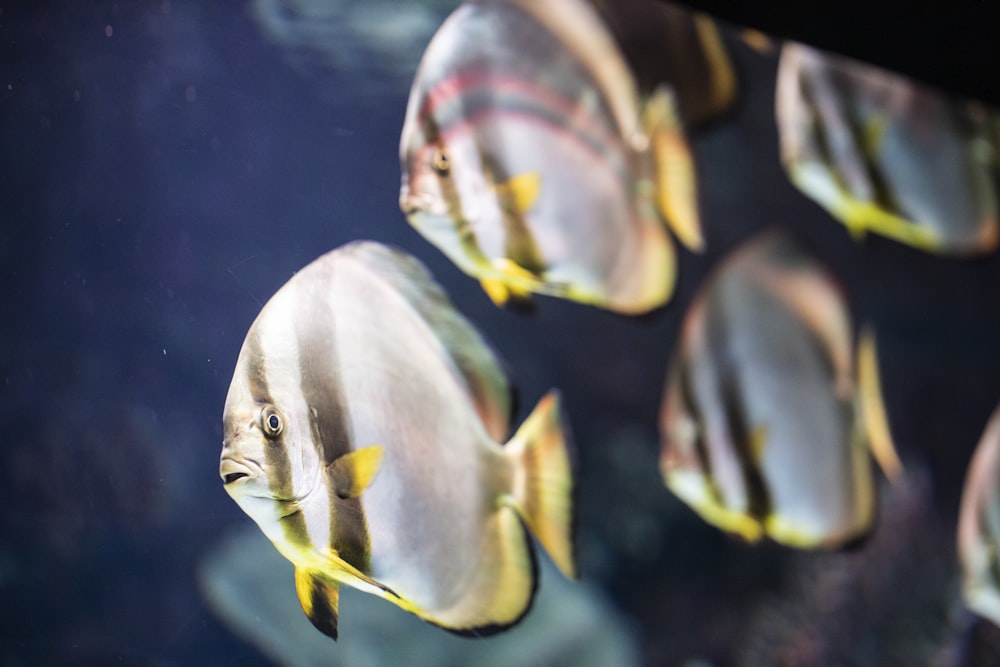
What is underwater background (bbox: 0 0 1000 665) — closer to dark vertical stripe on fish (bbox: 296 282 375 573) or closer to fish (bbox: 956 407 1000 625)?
dark vertical stripe on fish (bbox: 296 282 375 573)

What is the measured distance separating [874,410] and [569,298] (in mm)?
970

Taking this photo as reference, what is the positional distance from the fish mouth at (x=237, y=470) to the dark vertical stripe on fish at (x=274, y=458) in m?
0.02

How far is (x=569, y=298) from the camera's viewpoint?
182 cm

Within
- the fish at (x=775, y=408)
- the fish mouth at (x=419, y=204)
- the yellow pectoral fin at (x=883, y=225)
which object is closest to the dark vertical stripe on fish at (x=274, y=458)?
the fish mouth at (x=419, y=204)

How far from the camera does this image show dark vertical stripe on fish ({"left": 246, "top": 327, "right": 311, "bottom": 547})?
1.33 m

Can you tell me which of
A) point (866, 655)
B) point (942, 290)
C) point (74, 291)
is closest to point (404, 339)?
point (74, 291)

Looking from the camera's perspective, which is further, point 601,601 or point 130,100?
point 601,601

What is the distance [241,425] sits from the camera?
134 centimetres

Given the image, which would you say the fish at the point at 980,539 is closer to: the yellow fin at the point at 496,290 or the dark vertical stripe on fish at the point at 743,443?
the dark vertical stripe on fish at the point at 743,443

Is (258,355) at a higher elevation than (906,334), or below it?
higher

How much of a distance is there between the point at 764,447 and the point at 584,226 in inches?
26.8

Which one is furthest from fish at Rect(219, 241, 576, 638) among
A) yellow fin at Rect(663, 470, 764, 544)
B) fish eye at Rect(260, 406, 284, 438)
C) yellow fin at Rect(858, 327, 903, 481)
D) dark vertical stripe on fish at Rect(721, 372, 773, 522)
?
yellow fin at Rect(858, 327, 903, 481)

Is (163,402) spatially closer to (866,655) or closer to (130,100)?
(130,100)

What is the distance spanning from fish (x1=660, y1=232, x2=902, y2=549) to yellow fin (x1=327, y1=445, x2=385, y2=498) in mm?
737
